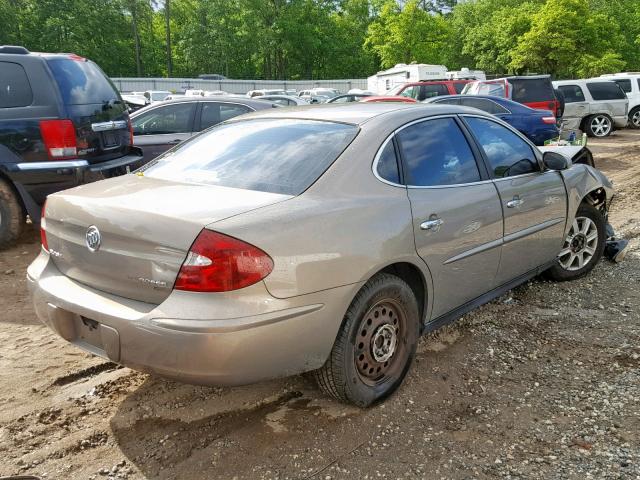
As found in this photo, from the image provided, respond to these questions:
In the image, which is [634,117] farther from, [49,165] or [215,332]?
[215,332]

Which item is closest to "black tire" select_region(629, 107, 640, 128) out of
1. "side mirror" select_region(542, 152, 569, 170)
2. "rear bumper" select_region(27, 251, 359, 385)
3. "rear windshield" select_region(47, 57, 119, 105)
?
"side mirror" select_region(542, 152, 569, 170)

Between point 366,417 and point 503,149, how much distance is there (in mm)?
2181

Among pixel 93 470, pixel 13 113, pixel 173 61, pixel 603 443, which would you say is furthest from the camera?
pixel 173 61

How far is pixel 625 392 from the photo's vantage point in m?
3.22

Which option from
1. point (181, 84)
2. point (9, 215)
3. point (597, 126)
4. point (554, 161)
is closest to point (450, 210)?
point (554, 161)

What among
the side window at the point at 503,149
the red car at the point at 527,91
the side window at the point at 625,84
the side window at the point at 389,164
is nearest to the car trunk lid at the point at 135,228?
the side window at the point at 389,164

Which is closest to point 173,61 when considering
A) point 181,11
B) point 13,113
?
point 181,11

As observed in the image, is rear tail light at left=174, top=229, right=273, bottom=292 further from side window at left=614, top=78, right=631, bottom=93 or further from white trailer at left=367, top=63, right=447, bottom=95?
white trailer at left=367, top=63, right=447, bottom=95

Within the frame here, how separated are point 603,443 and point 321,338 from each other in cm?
148

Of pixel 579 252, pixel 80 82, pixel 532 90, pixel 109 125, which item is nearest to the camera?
pixel 579 252

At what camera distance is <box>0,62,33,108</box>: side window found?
5.66 meters

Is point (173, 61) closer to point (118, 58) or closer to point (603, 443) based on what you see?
point (118, 58)

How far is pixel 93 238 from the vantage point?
272 cm

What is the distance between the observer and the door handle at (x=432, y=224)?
3121mm
